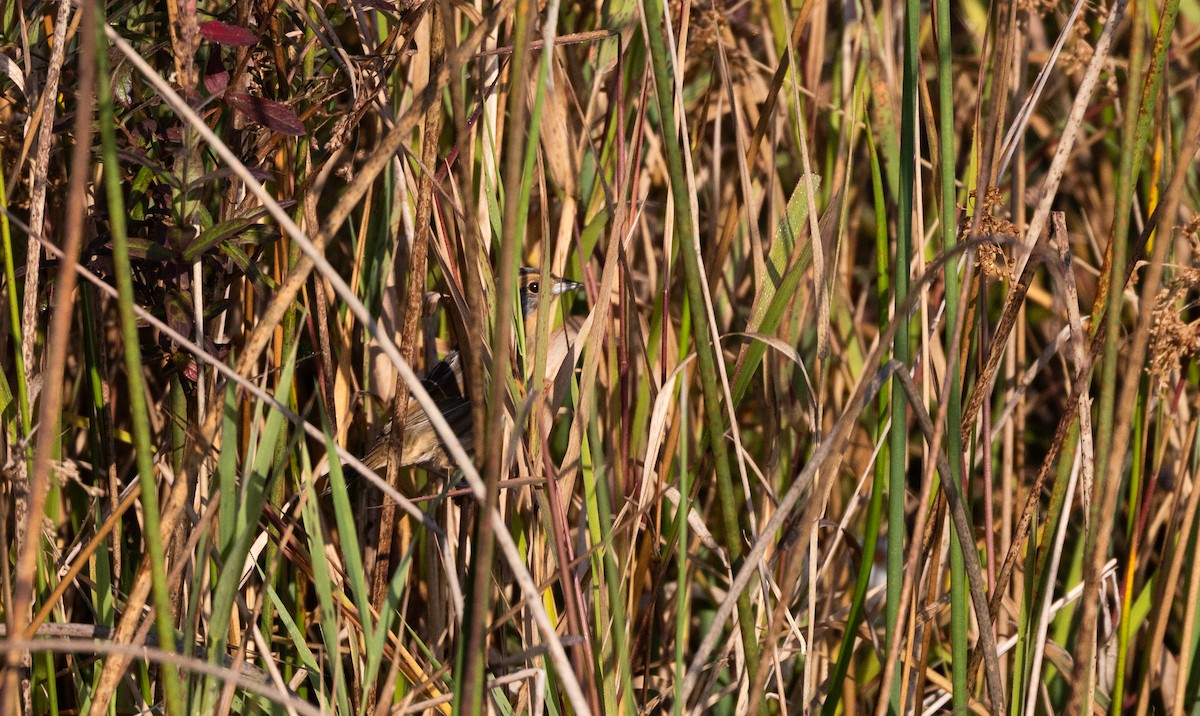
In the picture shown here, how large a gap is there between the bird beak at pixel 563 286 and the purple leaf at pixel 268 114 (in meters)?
0.68

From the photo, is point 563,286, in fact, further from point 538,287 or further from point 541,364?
point 541,364

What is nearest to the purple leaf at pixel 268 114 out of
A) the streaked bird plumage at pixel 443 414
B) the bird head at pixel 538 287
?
the bird head at pixel 538 287

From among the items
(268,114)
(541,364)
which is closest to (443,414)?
(541,364)

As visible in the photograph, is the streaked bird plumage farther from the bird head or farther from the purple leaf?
the purple leaf

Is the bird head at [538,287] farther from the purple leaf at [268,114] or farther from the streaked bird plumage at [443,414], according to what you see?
the purple leaf at [268,114]

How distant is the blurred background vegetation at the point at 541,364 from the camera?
3.74 ft

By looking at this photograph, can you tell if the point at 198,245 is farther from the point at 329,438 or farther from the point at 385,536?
the point at 385,536

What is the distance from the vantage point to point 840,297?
225 centimetres

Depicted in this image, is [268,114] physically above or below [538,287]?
above

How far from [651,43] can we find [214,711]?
3.03 feet

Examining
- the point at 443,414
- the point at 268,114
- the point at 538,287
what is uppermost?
the point at 268,114

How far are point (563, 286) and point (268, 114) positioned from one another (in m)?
0.75

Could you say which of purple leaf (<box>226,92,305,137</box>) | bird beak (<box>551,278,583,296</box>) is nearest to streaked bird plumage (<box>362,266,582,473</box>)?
bird beak (<box>551,278,583,296</box>)

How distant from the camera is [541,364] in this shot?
1.45 metres
